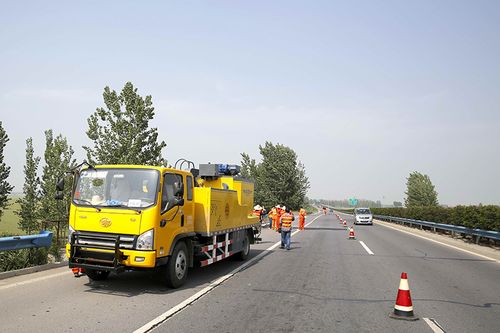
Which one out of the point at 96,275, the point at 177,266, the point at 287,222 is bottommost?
the point at 96,275

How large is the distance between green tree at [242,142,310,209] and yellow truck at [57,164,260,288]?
53.3m

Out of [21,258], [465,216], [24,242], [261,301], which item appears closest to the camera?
[261,301]

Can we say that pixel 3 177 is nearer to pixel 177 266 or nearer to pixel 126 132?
pixel 126 132

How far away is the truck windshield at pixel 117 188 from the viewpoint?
7695 mm

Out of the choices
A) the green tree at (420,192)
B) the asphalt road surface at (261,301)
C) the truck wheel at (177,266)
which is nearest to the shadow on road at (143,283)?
the asphalt road surface at (261,301)

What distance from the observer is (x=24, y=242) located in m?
9.30

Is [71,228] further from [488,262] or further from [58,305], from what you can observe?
[488,262]

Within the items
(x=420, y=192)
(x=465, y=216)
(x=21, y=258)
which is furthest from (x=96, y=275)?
(x=420, y=192)

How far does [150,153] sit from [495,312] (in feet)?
74.1

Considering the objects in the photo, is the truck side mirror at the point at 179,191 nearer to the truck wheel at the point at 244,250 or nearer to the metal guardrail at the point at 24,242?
the metal guardrail at the point at 24,242

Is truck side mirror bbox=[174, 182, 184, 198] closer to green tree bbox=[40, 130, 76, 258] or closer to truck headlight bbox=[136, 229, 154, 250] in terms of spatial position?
truck headlight bbox=[136, 229, 154, 250]

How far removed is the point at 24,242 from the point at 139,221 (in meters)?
3.81

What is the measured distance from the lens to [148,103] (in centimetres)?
2730

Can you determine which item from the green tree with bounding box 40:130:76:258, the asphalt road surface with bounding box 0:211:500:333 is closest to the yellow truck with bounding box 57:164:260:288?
the asphalt road surface with bounding box 0:211:500:333
